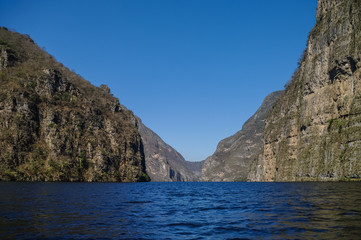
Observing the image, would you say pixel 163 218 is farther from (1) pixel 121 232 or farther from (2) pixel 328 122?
(2) pixel 328 122

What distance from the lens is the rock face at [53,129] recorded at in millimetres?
78062

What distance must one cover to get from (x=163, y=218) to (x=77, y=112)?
90.2m

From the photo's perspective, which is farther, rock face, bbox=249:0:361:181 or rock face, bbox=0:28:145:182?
rock face, bbox=0:28:145:182

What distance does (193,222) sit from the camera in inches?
643

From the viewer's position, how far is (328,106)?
83938 millimetres

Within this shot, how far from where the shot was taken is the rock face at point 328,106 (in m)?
71.4

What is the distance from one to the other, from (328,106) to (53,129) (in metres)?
84.2

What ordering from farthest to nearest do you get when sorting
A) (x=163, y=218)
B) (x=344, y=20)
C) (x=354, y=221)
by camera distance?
1. (x=344, y=20)
2. (x=163, y=218)
3. (x=354, y=221)

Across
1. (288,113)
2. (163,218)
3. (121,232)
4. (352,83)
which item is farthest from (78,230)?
(288,113)

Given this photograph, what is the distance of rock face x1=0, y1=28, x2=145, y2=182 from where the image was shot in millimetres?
78062

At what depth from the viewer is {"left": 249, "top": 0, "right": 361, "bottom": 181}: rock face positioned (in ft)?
234

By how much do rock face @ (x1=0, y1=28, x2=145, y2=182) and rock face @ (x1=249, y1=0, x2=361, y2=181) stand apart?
62.6 metres

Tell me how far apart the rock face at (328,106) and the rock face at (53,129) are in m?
62.6

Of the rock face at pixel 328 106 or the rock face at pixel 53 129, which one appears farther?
the rock face at pixel 53 129
